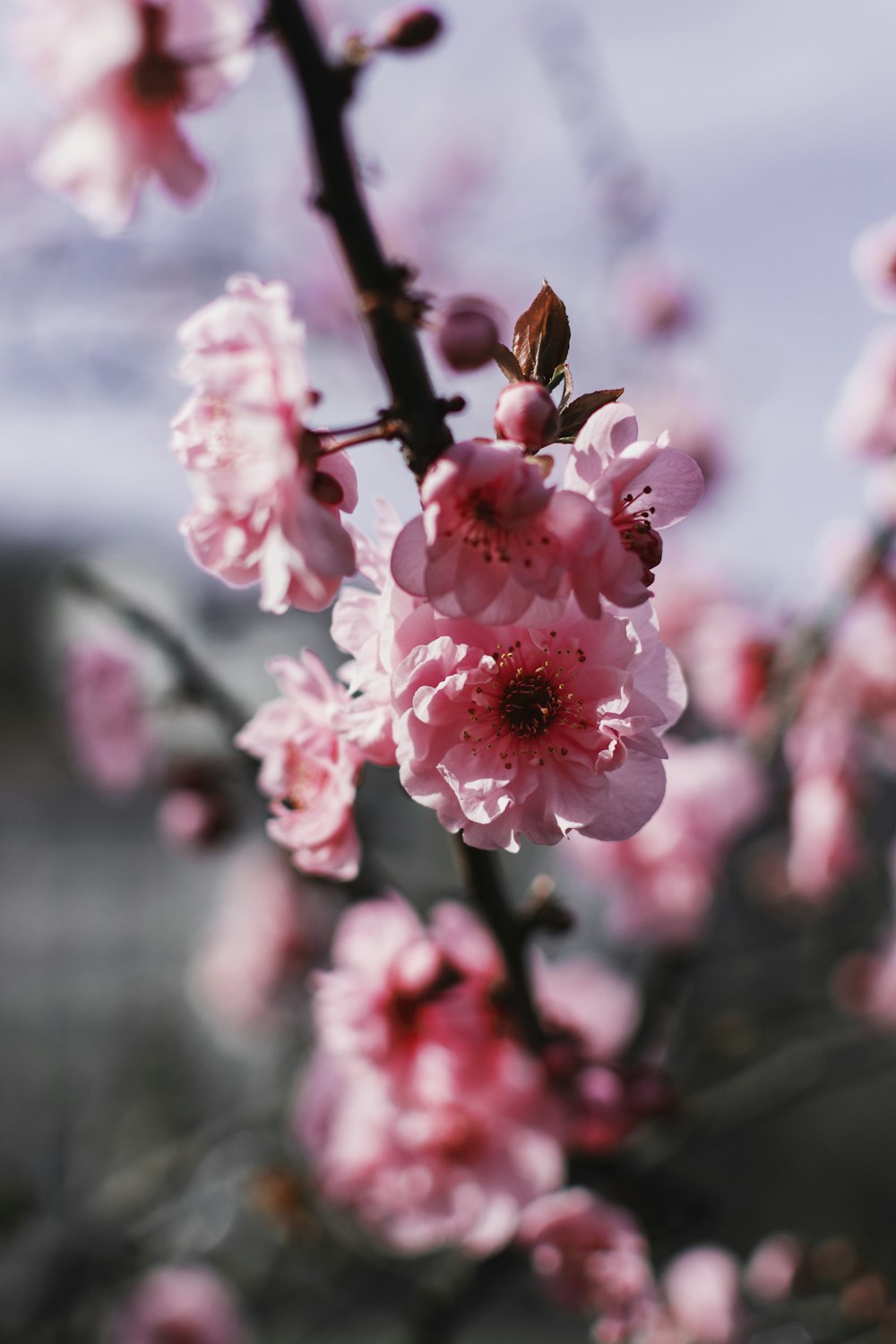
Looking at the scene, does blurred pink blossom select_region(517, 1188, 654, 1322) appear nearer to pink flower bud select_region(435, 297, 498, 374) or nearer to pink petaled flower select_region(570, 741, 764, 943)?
pink petaled flower select_region(570, 741, 764, 943)

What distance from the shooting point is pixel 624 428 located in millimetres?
606

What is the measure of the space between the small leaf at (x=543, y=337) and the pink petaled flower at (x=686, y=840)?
1.19m

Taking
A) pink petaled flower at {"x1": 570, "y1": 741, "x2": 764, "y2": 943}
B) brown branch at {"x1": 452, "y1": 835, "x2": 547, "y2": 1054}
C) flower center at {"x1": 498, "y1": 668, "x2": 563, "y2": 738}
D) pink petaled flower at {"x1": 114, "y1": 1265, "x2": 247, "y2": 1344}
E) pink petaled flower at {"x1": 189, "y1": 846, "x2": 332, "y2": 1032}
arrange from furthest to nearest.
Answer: pink petaled flower at {"x1": 189, "y1": 846, "x2": 332, "y2": 1032}
pink petaled flower at {"x1": 114, "y1": 1265, "x2": 247, "y2": 1344}
pink petaled flower at {"x1": 570, "y1": 741, "x2": 764, "y2": 943}
brown branch at {"x1": 452, "y1": 835, "x2": 547, "y2": 1054}
flower center at {"x1": 498, "y1": 668, "x2": 563, "y2": 738}

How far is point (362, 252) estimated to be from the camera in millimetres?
669

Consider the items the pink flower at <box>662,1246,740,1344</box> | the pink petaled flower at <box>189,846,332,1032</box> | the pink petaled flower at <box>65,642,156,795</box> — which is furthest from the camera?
the pink petaled flower at <box>189,846,332,1032</box>

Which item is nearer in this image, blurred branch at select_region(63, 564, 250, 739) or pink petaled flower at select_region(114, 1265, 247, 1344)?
blurred branch at select_region(63, 564, 250, 739)

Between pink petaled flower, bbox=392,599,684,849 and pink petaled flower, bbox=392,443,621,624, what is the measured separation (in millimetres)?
42

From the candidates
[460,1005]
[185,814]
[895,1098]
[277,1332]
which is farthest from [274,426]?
[895,1098]

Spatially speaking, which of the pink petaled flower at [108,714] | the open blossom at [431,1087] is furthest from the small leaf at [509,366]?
the pink petaled flower at [108,714]

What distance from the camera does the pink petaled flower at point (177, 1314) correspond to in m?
2.08

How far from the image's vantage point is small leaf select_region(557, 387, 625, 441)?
63cm

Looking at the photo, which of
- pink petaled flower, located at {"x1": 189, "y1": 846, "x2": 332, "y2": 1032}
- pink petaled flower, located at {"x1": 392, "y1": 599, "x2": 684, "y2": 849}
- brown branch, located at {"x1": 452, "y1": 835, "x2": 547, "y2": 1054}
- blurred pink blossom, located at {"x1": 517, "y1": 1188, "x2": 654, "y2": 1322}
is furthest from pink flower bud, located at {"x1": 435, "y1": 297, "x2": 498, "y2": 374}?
pink petaled flower, located at {"x1": 189, "y1": 846, "x2": 332, "y2": 1032}

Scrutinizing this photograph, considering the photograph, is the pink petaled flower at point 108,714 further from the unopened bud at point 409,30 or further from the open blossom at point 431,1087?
the unopened bud at point 409,30

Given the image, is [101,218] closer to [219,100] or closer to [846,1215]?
[219,100]
